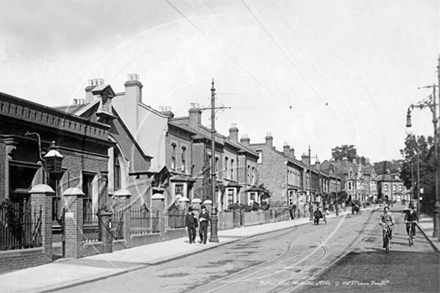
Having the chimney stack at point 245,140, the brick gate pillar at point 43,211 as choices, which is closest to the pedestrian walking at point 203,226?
the brick gate pillar at point 43,211

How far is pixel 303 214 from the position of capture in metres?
64.4

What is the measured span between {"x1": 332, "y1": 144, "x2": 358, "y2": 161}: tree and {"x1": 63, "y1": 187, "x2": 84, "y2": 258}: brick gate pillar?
7216cm

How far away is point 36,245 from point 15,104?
5.73 metres

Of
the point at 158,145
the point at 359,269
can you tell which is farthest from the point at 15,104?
the point at 158,145

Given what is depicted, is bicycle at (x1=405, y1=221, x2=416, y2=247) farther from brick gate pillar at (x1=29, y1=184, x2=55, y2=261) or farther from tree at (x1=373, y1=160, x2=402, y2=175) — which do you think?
tree at (x1=373, y1=160, x2=402, y2=175)

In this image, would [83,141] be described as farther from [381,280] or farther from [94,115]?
[381,280]

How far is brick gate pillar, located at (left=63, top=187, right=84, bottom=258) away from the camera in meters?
17.2

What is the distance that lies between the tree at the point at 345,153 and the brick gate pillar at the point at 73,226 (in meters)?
72.2

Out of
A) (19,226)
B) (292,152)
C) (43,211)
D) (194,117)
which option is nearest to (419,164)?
(292,152)

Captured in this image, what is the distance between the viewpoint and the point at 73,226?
56.4ft

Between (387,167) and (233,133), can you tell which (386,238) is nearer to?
(233,133)

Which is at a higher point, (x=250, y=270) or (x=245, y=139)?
(x=245, y=139)

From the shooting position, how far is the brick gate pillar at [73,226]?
677 inches

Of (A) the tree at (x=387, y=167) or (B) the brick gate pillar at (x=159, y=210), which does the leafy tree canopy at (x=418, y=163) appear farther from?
(B) the brick gate pillar at (x=159, y=210)
